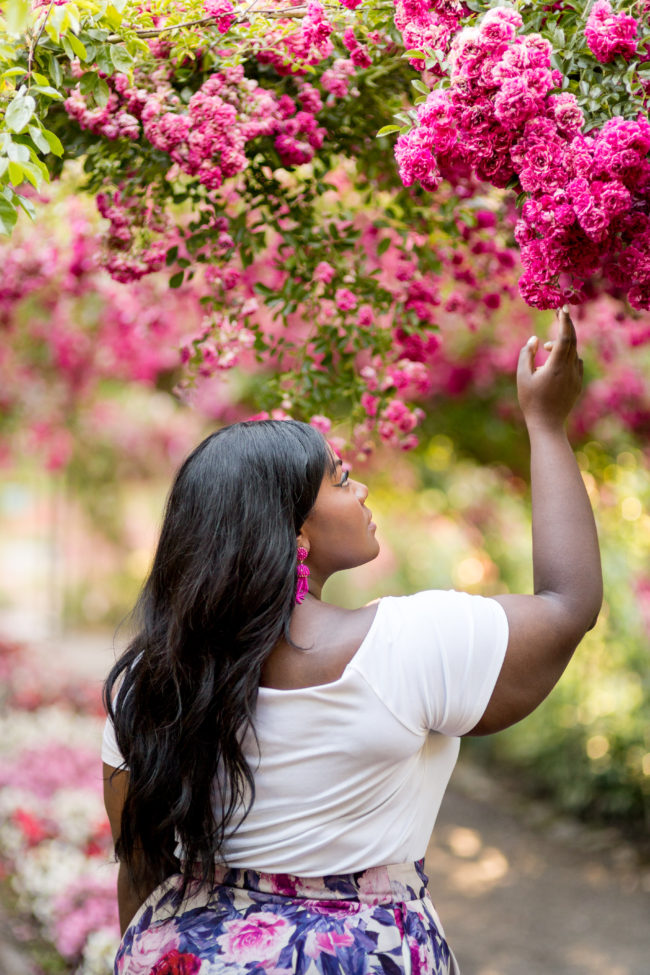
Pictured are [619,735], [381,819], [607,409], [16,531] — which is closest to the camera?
[381,819]

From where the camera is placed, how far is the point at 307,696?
4.44ft

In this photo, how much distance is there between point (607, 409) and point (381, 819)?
410 cm

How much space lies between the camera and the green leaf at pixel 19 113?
1464mm

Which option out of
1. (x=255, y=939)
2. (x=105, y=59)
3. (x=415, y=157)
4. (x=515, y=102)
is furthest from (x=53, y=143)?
(x=255, y=939)

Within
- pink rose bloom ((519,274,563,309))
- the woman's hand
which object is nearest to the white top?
the woman's hand

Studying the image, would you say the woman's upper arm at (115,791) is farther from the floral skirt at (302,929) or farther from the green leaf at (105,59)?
the green leaf at (105,59)

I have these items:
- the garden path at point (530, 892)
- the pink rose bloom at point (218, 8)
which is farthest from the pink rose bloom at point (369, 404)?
the garden path at point (530, 892)

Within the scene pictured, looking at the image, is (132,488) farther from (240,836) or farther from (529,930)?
(240,836)

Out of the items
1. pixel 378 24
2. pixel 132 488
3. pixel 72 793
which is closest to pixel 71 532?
pixel 132 488

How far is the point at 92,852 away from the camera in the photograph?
3.81 m

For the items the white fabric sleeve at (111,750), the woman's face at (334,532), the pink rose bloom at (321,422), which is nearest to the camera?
the woman's face at (334,532)

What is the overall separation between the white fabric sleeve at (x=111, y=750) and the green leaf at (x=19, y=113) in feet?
3.27

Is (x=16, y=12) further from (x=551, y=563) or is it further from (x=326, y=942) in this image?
(x=326, y=942)

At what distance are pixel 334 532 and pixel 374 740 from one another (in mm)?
335
